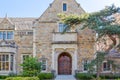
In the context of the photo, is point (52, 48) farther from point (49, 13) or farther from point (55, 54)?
point (49, 13)

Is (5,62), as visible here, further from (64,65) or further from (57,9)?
(57,9)

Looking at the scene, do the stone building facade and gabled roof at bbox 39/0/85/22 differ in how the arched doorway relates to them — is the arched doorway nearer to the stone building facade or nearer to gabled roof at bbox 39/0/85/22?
the stone building facade

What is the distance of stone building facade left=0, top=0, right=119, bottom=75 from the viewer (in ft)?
134

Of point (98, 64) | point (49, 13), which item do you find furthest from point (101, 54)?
point (49, 13)

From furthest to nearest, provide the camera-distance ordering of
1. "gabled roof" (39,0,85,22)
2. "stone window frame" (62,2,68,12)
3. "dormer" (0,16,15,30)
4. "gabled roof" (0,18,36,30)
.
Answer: "gabled roof" (0,18,36,30) < "dormer" (0,16,15,30) < "stone window frame" (62,2,68,12) < "gabled roof" (39,0,85,22)

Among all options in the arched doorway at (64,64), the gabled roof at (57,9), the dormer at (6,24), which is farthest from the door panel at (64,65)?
the dormer at (6,24)

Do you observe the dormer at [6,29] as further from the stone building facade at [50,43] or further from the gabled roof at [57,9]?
the gabled roof at [57,9]

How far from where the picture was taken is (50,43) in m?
41.6

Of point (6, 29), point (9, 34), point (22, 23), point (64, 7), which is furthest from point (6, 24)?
point (64, 7)

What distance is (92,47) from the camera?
41.7 metres

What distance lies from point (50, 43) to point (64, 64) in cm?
369

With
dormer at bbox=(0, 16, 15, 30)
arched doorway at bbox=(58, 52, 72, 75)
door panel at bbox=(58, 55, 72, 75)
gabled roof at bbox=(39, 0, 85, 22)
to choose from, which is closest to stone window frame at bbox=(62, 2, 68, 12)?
gabled roof at bbox=(39, 0, 85, 22)

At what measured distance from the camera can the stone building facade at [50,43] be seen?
134ft

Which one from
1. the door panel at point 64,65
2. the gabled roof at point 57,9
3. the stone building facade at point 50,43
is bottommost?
the door panel at point 64,65
